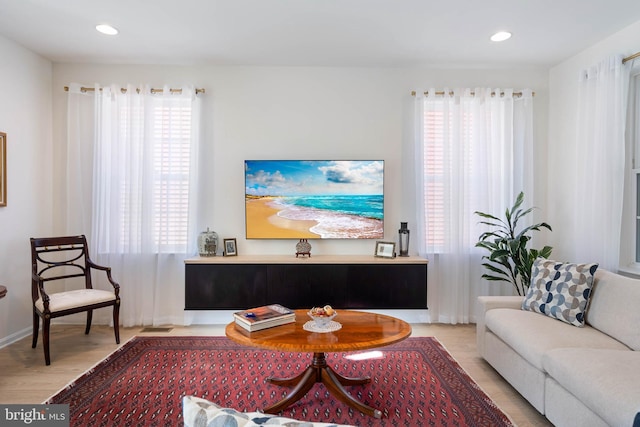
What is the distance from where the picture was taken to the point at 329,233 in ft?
12.5

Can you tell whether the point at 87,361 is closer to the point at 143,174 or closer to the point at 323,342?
the point at 143,174

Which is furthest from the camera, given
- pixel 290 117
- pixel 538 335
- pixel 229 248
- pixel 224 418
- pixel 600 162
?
pixel 290 117

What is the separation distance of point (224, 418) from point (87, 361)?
2.86 meters

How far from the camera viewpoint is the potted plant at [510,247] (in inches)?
130

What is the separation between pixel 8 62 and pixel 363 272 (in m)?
3.75

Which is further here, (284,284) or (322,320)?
(284,284)

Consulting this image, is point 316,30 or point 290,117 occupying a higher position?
point 316,30

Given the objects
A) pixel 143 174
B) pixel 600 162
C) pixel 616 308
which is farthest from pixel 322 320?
pixel 600 162

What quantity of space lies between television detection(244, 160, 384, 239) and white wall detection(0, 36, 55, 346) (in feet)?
6.68

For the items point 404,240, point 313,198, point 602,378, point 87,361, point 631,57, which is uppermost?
point 631,57

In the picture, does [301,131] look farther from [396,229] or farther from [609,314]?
[609,314]

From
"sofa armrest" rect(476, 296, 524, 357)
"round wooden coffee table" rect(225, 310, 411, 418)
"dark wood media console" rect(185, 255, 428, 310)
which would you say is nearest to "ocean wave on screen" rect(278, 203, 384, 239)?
"dark wood media console" rect(185, 255, 428, 310)

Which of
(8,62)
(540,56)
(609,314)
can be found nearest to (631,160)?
(540,56)

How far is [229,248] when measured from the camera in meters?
3.76
